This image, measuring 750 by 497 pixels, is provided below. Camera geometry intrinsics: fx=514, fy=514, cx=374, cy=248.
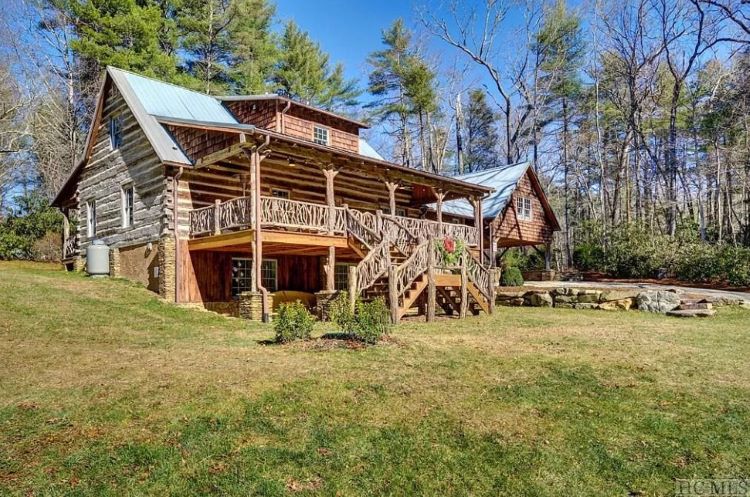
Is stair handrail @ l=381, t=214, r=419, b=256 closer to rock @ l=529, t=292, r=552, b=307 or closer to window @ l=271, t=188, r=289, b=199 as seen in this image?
window @ l=271, t=188, r=289, b=199

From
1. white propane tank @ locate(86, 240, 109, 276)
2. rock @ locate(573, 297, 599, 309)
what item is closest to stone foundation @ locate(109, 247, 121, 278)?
white propane tank @ locate(86, 240, 109, 276)

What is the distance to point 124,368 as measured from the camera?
7.82 metres

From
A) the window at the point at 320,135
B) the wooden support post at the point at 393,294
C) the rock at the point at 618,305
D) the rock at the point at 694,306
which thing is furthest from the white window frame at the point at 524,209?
the wooden support post at the point at 393,294

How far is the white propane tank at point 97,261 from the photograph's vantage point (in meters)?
18.2

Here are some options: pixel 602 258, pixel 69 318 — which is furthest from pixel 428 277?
pixel 602 258

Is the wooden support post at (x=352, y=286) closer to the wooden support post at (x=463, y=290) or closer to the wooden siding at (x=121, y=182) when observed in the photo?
the wooden support post at (x=463, y=290)

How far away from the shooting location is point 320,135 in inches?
845

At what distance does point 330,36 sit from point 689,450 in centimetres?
4055

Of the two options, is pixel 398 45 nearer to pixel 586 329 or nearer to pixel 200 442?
pixel 586 329

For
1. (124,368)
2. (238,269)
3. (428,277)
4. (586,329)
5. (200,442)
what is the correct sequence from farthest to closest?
1. (238,269)
2. (428,277)
3. (586,329)
4. (124,368)
5. (200,442)

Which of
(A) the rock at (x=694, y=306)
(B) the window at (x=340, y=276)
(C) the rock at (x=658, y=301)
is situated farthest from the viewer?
(B) the window at (x=340, y=276)

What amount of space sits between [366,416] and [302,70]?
3623 cm

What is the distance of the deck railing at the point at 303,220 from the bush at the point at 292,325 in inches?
191

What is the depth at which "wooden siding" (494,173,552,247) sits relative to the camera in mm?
27984
